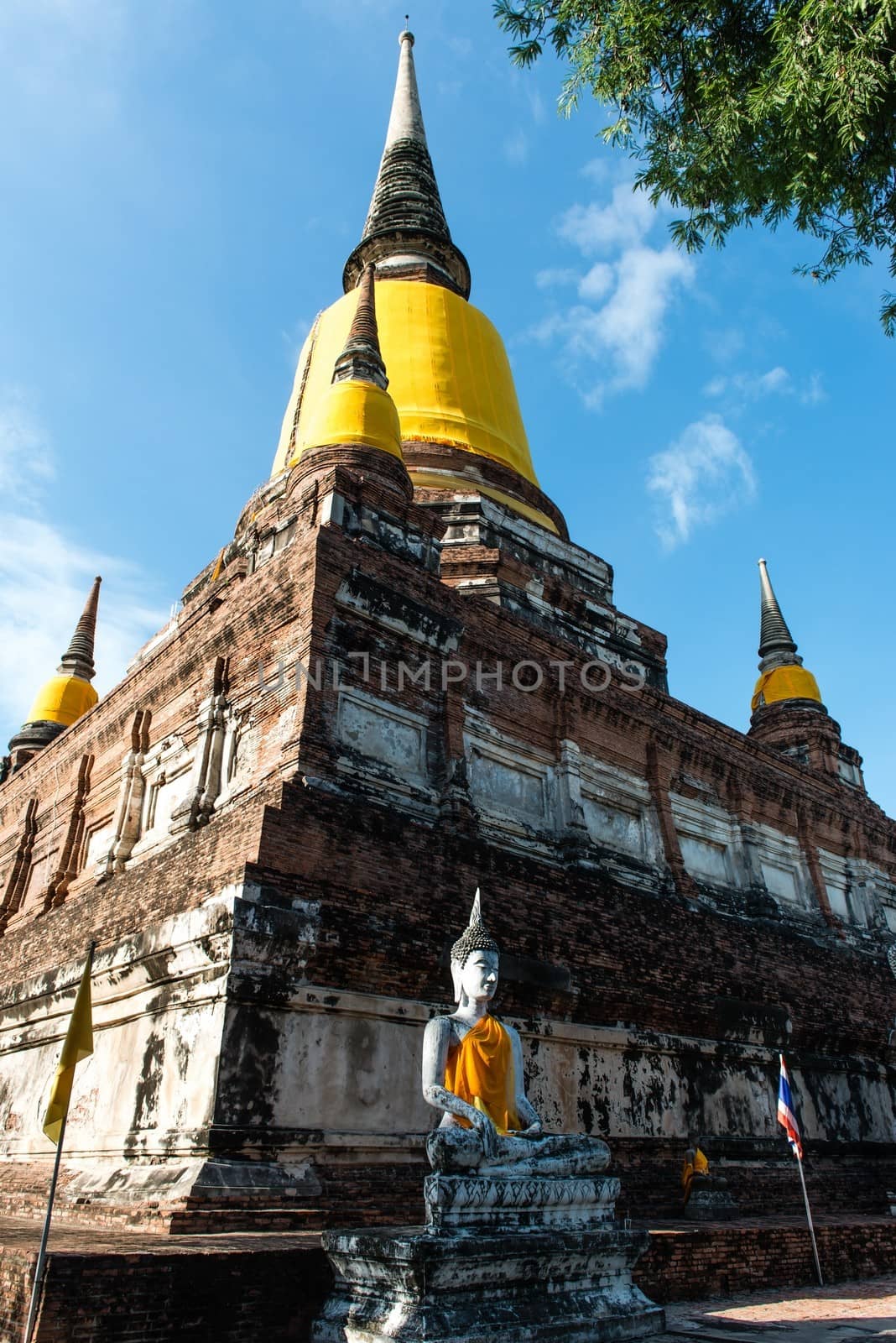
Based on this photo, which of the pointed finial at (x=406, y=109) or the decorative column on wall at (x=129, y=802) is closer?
the decorative column on wall at (x=129, y=802)

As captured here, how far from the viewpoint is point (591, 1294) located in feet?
18.9

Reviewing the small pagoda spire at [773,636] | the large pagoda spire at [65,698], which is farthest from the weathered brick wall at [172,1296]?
the small pagoda spire at [773,636]

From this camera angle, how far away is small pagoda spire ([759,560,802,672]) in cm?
2436

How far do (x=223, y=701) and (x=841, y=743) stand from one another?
1531cm

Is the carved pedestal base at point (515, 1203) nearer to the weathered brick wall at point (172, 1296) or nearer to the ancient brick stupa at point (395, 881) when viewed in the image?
the weathered brick wall at point (172, 1296)

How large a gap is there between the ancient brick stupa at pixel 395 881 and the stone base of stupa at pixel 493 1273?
191 centimetres

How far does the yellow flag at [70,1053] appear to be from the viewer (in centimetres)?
571

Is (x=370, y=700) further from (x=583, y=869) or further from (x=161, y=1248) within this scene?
(x=161, y=1248)

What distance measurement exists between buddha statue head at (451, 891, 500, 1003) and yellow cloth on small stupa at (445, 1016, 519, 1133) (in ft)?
0.73

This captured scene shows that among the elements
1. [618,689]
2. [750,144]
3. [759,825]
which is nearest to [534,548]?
[618,689]

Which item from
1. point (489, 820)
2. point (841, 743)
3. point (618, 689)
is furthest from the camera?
point (841, 743)

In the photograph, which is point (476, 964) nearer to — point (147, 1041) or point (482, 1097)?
point (482, 1097)

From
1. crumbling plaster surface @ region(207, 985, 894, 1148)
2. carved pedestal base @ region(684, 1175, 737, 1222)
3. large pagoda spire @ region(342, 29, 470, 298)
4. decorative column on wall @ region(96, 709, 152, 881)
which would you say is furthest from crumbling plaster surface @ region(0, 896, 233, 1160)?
large pagoda spire @ region(342, 29, 470, 298)

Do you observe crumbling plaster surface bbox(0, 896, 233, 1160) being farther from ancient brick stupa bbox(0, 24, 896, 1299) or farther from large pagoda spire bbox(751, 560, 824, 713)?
large pagoda spire bbox(751, 560, 824, 713)
